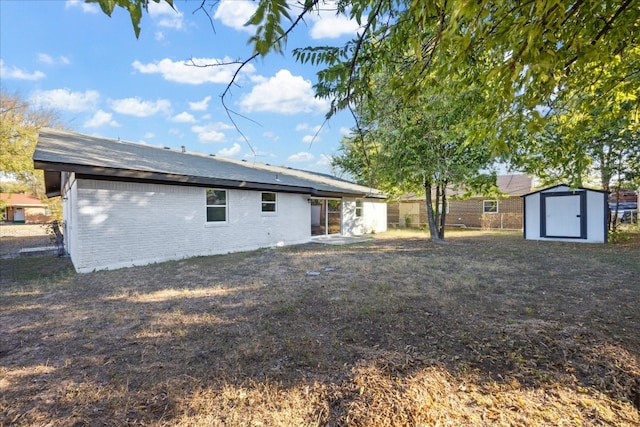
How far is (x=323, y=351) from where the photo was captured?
133 inches

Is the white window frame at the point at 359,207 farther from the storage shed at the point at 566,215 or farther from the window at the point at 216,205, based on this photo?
the window at the point at 216,205

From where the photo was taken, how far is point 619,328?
3.85 m

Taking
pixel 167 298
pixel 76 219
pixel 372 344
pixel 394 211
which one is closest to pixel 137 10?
pixel 372 344

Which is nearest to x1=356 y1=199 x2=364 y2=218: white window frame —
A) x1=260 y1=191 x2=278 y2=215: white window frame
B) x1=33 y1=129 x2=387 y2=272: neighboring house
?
x1=33 y1=129 x2=387 y2=272: neighboring house

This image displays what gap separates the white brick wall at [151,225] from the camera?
307 inches

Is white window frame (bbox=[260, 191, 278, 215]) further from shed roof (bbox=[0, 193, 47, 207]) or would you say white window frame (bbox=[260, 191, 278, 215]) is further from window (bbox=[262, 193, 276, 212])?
shed roof (bbox=[0, 193, 47, 207])

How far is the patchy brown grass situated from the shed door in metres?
8.08

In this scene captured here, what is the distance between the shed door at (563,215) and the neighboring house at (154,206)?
1092 centimetres

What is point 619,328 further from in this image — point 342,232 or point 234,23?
point 342,232

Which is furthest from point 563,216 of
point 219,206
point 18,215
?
point 18,215

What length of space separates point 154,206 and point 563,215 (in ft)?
54.7

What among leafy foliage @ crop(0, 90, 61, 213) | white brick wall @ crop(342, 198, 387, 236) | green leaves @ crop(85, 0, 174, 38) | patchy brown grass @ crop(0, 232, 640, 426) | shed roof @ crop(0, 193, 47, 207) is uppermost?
leafy foliage @ crop(0, 90, 61, 213)

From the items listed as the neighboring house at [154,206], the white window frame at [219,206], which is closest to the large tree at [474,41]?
the neighboring house at [154,206]

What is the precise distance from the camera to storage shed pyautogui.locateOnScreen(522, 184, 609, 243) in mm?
12844
